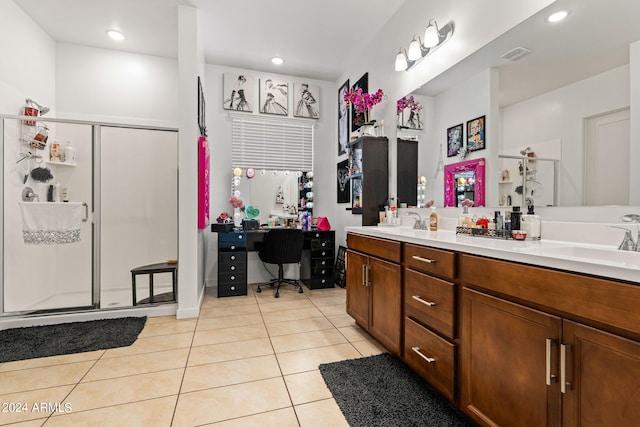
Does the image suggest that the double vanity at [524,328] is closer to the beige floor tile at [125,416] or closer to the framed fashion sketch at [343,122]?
the beige floor tile at [125,416]

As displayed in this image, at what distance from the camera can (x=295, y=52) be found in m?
3.66

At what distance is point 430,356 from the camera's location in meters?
1.53

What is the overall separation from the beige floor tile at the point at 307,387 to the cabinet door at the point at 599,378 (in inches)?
44.0

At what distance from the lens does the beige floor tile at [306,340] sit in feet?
7.30

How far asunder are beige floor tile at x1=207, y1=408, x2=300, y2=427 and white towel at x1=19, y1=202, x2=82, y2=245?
2.47m

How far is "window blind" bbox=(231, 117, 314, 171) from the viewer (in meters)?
A: 4.13

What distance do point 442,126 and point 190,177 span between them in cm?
232

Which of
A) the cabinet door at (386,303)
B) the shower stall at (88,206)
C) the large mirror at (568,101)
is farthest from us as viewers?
the shower stall at (88,206)

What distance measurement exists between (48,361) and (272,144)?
3231mm

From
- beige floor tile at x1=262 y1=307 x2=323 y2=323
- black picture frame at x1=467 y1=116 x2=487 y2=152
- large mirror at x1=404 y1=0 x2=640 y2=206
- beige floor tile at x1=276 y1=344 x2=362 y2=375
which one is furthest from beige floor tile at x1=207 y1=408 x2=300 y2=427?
black picture frame at x1=467 y1=116 x2=487 y2=152

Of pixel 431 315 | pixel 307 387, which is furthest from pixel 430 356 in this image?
pixel 307 387

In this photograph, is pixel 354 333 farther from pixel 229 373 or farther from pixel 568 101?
pixel 568 101

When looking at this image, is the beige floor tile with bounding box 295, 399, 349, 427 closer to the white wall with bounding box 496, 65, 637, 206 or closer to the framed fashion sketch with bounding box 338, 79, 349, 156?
the white wall with bounding box 496, 65, 637, 206

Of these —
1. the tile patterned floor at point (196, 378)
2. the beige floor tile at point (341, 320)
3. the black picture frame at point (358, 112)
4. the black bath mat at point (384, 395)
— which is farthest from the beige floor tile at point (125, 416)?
the black picture frame at point (358, 112)
